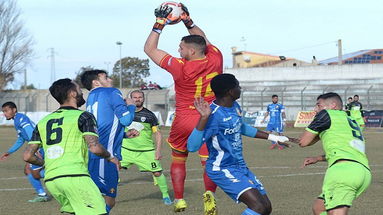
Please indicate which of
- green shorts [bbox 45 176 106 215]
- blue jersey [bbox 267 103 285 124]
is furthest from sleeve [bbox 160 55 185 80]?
blue jersey [bbox 267 103 285 124]

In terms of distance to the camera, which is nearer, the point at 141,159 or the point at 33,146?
the point at 33,146

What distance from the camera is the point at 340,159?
7156mm

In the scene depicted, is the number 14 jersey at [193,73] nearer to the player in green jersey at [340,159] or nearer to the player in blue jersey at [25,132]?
the player in green jersey at [340,159]

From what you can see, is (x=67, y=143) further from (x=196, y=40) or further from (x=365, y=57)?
(x=365, y=57)

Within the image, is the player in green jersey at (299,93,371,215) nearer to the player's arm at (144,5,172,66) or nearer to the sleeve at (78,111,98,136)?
the sleeve at (78,111,98,136)

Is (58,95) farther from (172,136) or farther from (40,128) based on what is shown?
(172,136)

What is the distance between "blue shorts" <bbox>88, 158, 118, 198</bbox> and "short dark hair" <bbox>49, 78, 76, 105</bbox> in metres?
1.58

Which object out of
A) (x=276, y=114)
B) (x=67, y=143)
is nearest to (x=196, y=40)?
(x=67, y=143)

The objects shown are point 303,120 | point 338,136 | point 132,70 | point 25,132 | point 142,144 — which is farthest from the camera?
point 132,70

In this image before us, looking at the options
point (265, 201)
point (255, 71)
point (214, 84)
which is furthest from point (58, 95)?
point (255, 71)

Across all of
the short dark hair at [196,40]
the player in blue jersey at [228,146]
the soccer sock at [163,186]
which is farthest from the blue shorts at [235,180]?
the soccer sock at [163,186]

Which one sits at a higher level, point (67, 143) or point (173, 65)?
point (173, 65)

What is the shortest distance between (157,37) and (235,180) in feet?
8.17

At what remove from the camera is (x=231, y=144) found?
7.51 meters
